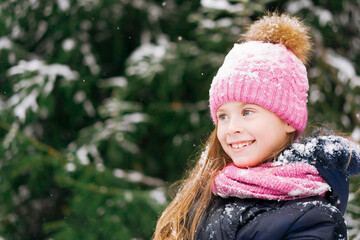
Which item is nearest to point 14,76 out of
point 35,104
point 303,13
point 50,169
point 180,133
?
point 35,104

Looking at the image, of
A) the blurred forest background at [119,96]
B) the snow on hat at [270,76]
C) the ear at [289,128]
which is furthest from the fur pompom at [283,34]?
the blurred forest background at [119,96]

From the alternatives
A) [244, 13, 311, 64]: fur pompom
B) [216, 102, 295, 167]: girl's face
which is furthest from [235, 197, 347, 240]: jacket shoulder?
[244, 13, 311, 64]: fur pompom

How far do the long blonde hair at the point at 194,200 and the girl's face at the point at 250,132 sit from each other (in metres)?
0.08

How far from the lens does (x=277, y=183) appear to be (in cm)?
155

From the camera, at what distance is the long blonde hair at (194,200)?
1.82m

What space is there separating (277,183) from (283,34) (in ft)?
2.19

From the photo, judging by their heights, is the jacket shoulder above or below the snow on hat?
below

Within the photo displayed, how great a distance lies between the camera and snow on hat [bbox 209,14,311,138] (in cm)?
170

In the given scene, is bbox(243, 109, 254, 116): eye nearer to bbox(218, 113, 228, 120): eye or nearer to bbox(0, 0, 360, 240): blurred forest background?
bbox(218, 113, 228, 120): eye

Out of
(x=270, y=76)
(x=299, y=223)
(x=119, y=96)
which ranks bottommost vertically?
(x=119, y=96)

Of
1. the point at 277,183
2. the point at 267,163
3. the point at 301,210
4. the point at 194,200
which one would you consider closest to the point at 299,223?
the point at 301,210

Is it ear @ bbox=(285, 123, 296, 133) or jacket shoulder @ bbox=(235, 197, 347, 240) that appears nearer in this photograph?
jacket shoulder @ bbox=(235, 197, 347, 240)

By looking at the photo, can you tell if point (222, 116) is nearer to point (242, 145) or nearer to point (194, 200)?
point (242, 145)

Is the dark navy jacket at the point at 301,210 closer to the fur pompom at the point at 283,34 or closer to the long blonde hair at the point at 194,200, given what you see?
the long blonde hair at the point at 194,200
